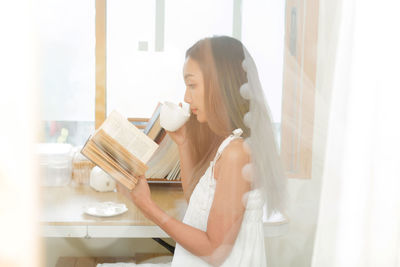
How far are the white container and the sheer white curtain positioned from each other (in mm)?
378

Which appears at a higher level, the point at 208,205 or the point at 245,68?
the point at 245,68

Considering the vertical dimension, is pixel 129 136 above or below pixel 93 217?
above

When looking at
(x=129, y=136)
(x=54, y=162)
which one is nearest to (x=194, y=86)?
(x=129, y=136)

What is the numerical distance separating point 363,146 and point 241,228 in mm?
230

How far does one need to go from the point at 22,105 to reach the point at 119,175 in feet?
0.64

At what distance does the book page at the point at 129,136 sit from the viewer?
50cm

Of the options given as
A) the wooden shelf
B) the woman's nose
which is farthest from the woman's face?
the wooden shelf

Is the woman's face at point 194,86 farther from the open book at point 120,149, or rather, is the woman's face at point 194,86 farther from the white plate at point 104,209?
the white plate at point 104,209

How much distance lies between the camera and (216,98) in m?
0.57

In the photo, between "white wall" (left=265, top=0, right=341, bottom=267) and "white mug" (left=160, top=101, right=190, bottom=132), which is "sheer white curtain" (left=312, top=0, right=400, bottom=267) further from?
"white mug" (left=160, top=101, right=190, bottom=132)

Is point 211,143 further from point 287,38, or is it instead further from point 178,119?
point 287,38

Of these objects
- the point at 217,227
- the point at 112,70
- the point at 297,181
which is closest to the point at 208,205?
the point at 217,227

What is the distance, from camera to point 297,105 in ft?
1.68

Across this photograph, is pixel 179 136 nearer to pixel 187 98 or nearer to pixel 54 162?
pixel 187 98
